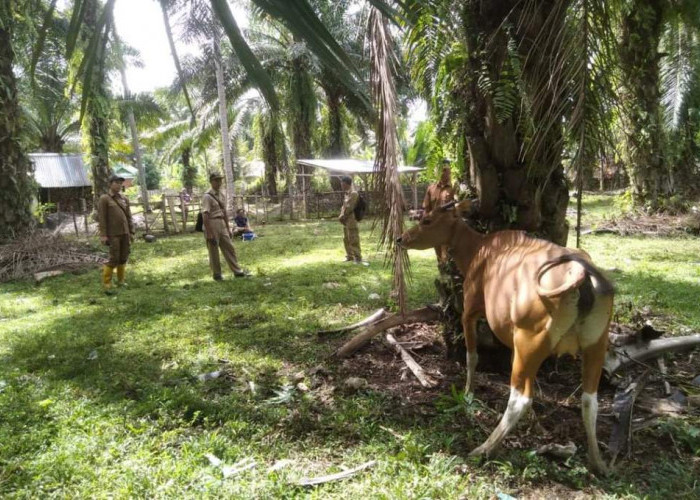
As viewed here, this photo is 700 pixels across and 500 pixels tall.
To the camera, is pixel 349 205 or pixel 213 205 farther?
pixel 349 205

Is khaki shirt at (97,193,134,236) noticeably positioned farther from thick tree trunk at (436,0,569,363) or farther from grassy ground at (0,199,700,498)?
thick tree trunk at (436,0,569,363)

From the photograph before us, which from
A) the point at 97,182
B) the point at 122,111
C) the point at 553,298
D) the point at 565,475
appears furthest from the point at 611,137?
the point at 122,111

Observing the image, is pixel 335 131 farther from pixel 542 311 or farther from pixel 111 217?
pixel 542 311

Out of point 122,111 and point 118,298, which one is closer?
point 118,298

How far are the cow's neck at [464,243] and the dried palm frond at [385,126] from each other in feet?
1.73

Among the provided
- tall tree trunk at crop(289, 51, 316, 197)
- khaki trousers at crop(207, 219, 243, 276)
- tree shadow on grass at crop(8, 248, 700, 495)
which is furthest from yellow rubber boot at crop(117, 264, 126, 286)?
tall tree trunk at crop(289, 51, 316, 197)

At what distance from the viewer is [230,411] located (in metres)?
3.40

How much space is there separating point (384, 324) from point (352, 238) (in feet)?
15.4

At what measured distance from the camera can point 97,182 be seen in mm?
15445

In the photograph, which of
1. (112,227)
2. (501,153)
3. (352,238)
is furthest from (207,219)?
(501,153)

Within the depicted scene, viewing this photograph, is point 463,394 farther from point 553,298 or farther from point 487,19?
point 487,19

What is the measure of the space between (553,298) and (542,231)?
1.41 meters

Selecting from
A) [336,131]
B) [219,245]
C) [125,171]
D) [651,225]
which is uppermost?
[336,131]

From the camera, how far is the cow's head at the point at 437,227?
341 centimetres
